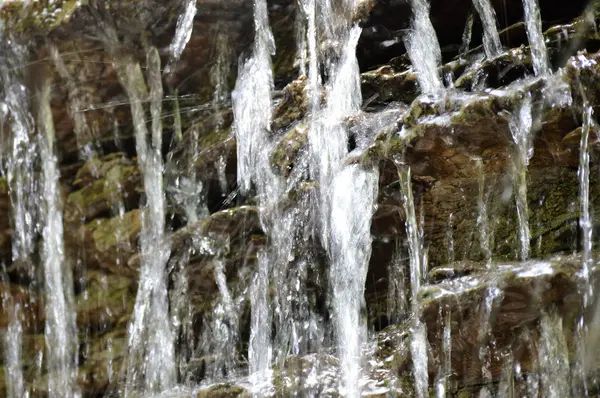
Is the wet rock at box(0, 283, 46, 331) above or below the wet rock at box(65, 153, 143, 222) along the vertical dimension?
below

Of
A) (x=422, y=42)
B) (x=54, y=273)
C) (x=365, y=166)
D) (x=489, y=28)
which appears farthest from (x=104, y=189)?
(x=489, y=28)

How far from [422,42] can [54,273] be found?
536 centimetres

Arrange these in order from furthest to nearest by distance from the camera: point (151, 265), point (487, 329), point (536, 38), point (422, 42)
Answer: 1. point (151, 265)
2. point (422, 42)
3. point (536, 38)
4. point (487, 329)

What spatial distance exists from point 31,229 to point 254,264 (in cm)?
323

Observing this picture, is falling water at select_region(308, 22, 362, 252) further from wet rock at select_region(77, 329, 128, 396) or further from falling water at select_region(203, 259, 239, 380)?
wet rock at select_region(77, 329, 128, 396)

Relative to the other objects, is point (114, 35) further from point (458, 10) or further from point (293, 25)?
point (458, 10)

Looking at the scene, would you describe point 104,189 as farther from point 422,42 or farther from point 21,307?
point 422,42

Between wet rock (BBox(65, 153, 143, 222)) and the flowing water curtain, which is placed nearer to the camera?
the flowing water curtain

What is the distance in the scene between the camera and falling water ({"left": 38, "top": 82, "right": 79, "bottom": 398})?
27.1 feet

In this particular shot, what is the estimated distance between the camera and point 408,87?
6.76 m

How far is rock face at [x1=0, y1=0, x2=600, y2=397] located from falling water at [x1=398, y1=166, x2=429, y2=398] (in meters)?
0.08

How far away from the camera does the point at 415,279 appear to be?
607 cm

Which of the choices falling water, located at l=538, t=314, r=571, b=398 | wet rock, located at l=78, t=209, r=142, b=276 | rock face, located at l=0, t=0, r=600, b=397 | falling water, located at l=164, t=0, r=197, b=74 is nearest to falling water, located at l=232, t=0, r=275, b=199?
rock face, located at l=0, t=0, r=600, b=397

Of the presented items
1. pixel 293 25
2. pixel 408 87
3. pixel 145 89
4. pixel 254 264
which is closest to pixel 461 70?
pixel 408 87
